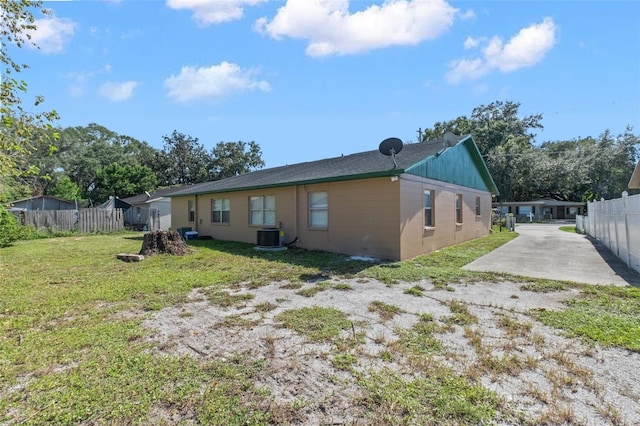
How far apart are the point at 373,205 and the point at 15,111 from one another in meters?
7.31

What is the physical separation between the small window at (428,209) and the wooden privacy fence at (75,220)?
63.5ft

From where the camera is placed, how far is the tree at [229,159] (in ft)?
133

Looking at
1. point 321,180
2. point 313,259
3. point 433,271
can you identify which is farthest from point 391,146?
point 313,259

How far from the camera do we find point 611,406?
221 cm

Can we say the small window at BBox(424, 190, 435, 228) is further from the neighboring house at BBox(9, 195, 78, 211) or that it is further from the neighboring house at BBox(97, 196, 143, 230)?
the neighboring house at BBox(9, 195, 78, 211)

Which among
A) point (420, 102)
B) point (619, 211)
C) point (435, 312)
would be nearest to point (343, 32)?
point (420, 102)

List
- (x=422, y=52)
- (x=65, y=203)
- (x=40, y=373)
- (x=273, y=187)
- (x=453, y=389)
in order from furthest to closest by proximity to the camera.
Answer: (x=65, y=203)
(x=273, y=187)
(x=422, y=52)
(x=40, y=373)
(x=453, y=389)

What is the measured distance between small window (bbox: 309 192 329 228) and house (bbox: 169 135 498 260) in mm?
33

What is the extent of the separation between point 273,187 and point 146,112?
26.0 ft

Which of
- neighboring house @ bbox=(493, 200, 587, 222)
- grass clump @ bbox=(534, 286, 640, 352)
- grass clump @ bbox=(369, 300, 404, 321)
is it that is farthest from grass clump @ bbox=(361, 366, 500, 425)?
neighboring house @ bbox=(493, 200, 587, 222)

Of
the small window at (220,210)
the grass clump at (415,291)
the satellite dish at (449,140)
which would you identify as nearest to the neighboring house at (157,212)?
the small window at (220,210)

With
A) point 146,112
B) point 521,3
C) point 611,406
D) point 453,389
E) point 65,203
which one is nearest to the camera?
point 611,406

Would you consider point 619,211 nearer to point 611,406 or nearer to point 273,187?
point 611,406

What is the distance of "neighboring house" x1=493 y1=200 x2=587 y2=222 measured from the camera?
1464 inches
